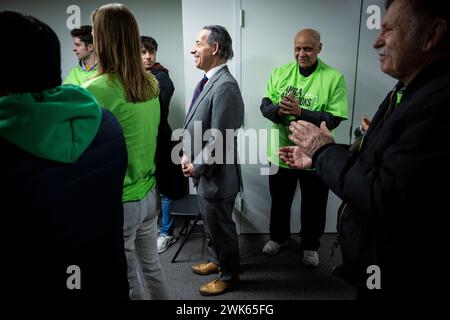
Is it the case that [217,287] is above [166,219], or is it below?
below

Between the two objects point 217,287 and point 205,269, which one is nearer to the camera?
point 217,287

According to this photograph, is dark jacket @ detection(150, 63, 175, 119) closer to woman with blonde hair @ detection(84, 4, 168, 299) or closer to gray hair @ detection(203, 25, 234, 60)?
gray hair @ detection(203, 25, 234, 60)

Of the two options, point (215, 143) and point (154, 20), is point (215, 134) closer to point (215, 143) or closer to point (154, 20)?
point (215, 143)

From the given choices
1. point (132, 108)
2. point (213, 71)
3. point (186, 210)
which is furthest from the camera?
point (186, 210)

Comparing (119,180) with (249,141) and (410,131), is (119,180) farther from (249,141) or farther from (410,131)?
(249,141)

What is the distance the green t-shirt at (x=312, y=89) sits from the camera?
7.22 feet

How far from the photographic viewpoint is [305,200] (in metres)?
2.36

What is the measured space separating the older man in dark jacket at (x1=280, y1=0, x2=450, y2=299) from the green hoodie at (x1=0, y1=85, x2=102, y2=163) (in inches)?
26.2

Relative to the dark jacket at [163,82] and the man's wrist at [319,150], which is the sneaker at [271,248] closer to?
the dark jacket at [163,82]

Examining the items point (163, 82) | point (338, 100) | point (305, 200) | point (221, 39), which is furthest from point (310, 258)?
point (163, 82)

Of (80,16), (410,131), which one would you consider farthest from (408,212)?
(80,16)

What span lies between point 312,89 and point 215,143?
90 centimetres

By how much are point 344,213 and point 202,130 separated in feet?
3.37

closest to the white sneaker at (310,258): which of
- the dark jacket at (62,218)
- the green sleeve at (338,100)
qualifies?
the green sleeve at (338,100)
